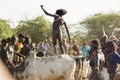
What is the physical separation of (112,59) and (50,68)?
2689 mm

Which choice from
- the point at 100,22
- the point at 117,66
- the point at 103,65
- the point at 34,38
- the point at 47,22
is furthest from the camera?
the point at 100,22

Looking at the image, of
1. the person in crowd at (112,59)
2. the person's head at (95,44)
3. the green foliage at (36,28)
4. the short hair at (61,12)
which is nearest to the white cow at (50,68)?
the short hair at (61,12)

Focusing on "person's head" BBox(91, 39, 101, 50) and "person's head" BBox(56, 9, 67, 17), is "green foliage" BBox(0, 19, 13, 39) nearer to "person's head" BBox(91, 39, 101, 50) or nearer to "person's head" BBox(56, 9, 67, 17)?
"person's head" BBox(56, 9, 67, 17)

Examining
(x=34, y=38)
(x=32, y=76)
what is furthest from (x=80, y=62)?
(x=34, y=38)

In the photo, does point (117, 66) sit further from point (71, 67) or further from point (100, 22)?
point (100, 22)

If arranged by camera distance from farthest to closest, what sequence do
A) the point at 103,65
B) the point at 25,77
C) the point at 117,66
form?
1. the point at 25,77
2. the point at 103,65
3. the point at 117,66

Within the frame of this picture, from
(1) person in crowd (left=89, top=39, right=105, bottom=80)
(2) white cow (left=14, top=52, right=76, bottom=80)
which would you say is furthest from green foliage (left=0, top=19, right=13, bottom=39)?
(1) person in crowd (left=89, top=39, right=105, bottom=80)

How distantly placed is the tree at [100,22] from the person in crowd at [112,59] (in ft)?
108

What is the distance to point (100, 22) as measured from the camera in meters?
45.3

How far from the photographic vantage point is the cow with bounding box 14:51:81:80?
993 cm

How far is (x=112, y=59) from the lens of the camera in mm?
7895

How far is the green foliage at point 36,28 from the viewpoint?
3730cm

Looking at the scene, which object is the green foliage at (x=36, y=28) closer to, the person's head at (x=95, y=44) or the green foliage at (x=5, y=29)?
the green foliage at (x=5, y=29)

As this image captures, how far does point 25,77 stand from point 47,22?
1218 inches
